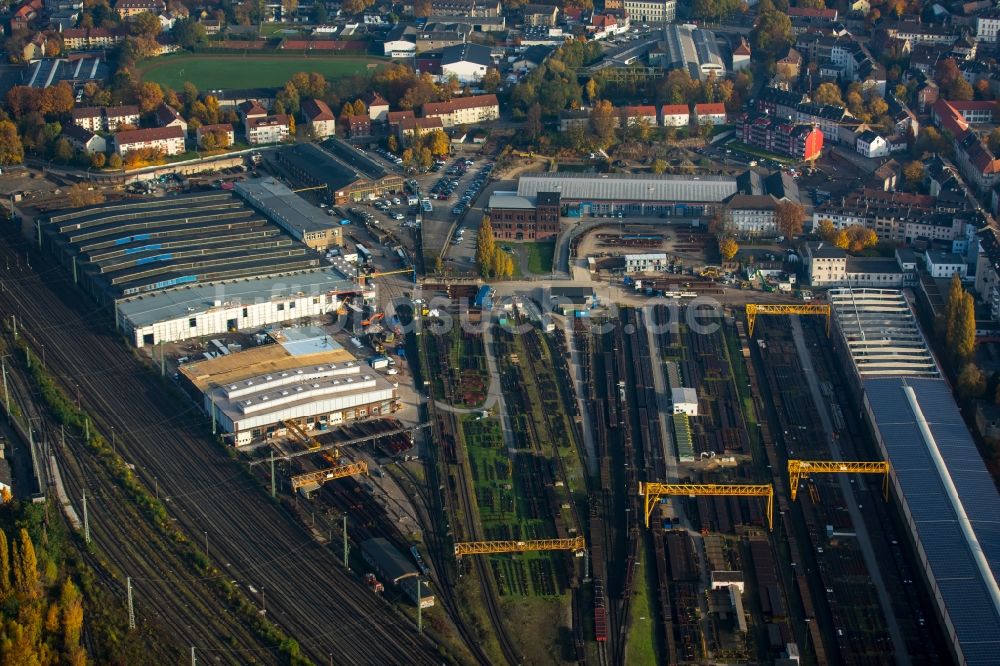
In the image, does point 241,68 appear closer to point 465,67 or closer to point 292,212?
point 465,67

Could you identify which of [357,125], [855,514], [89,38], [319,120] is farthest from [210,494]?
[89,38]

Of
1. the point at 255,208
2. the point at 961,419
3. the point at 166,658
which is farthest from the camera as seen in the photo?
the point at 255,208

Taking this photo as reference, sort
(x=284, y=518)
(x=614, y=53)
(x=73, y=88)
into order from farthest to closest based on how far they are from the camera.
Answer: (x=614, y=53), (x=73, y=88), (x=284, y=518)

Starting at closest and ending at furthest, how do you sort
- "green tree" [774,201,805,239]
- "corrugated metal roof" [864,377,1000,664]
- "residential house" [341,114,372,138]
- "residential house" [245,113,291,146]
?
1. "corrugated metal roof" [864,377,1000,664]
2. "green tree" [774,201,805,239]
3. "residential house" [245,113,291,146]
4. "residential house" [341,114,372,138]

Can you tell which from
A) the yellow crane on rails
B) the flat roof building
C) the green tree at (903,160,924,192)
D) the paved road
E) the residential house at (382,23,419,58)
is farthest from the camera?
the residential house at (382,23,419,58)

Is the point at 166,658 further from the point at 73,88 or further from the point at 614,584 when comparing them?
the point at 73,88

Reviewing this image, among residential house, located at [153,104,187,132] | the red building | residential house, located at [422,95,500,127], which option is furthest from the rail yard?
residential house, located at [422,95,500,127]

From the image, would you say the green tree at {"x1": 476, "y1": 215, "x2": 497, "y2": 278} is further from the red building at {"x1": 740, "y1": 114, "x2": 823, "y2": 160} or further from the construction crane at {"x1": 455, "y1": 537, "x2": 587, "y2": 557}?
the red building at {"x1": 740, "y1": 114, "x2": 823, "y2": 160}

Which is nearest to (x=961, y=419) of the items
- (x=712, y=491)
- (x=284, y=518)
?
(x=712, y=491)
